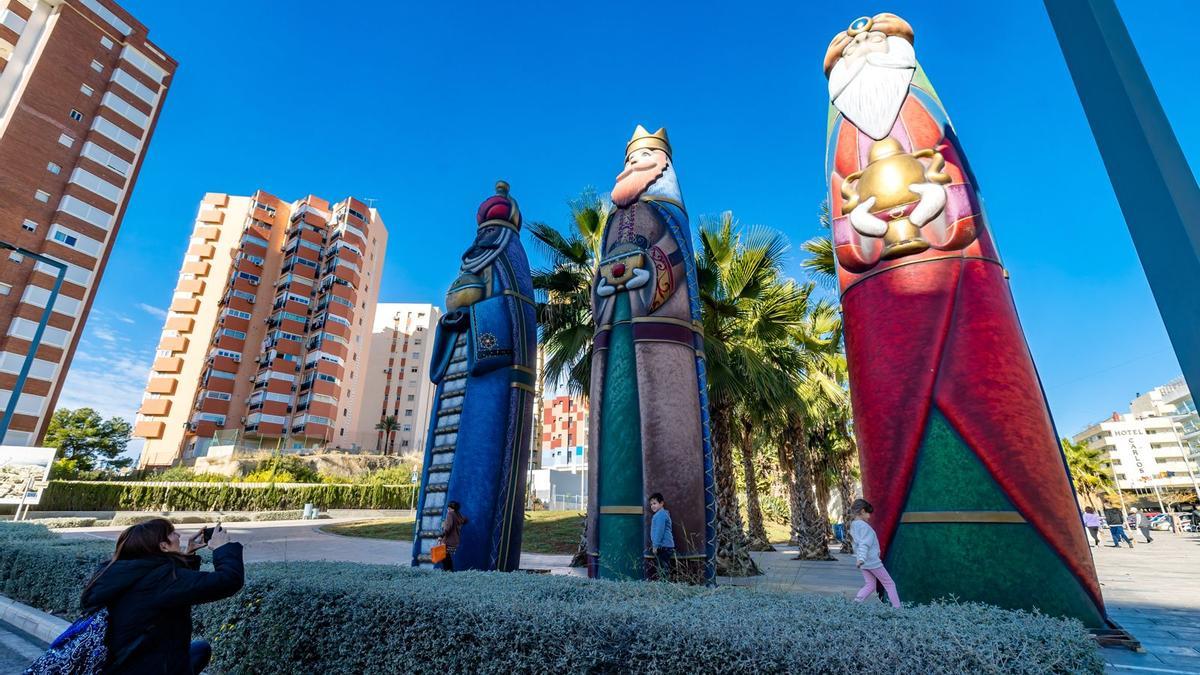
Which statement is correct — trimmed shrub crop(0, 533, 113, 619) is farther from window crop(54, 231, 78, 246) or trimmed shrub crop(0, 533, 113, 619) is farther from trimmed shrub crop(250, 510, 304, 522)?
window crop(54, 231, 78, 246)

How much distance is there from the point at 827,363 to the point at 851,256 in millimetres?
11245

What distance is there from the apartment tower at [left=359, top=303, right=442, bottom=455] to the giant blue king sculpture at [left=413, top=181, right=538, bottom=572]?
59.2m

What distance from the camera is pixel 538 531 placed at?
723 inches

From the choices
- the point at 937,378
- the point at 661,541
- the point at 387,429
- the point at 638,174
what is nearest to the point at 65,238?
the point at 387,429

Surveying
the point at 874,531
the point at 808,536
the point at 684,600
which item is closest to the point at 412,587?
the point at 684,600

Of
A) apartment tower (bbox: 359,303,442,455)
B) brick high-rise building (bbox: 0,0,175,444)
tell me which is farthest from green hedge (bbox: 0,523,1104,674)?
apartment tower (bbox: 359,303,442,455)

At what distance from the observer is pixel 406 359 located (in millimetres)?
72000

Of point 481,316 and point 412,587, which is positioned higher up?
point 481,316

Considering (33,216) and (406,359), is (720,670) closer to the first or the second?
(33,216)

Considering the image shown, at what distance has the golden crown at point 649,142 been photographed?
8898 millimetres

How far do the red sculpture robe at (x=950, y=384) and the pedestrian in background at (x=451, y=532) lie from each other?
4.86m

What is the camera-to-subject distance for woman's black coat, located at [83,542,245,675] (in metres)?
2.52

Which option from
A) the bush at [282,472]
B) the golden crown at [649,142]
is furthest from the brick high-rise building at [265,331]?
the golden crown at [649,142]

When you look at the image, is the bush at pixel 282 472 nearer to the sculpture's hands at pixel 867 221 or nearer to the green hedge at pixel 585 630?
the green hedge at pixel 585 630
